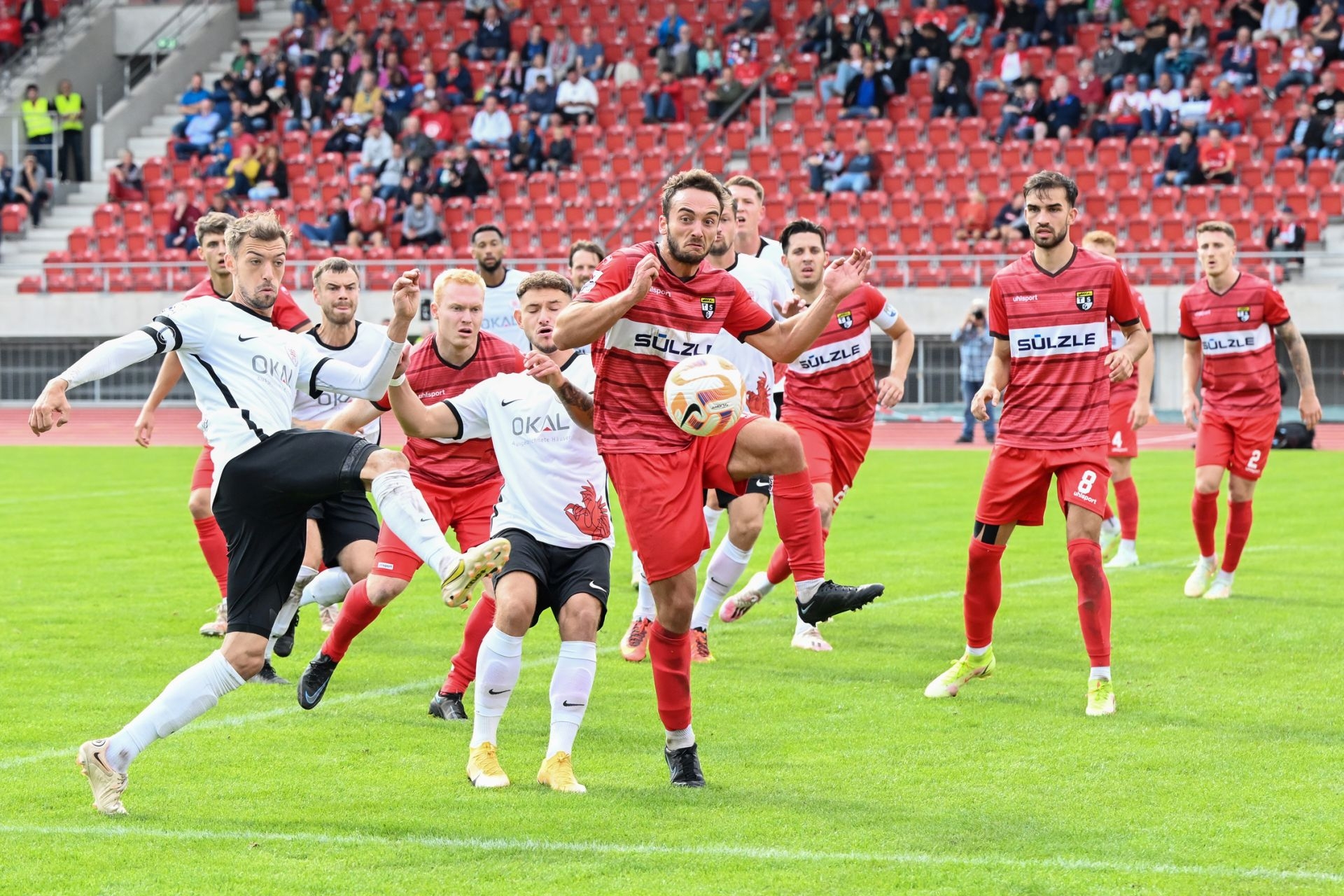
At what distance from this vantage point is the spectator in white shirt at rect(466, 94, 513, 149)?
102 ft

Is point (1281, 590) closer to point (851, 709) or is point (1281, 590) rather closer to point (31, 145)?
point (851, 709)

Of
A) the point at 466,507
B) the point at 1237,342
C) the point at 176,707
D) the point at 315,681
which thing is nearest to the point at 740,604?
the point at 466,507

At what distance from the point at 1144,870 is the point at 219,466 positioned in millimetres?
3447

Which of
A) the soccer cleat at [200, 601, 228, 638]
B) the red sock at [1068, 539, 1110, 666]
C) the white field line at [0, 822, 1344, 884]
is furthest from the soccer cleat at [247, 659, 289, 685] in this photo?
the red sock at [1068, 539, 1110, 666]

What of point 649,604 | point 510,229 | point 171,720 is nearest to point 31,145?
point 510,229

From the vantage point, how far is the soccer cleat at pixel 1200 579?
1053cm

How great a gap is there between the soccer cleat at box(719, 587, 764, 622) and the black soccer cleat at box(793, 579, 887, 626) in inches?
81.2

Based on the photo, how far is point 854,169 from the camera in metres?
28.1

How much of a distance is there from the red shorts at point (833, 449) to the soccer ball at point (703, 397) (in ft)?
10.9

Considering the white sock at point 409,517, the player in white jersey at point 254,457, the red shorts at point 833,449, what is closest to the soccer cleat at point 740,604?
the red shorts at point 833,449

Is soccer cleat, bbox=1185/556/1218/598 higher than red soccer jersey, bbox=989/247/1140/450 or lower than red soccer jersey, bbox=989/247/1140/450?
lower

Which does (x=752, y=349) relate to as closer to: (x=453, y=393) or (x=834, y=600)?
(x=453, y=393)

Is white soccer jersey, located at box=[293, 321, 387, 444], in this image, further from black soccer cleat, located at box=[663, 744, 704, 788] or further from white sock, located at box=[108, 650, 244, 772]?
black soccer cleat, located at box=[663, 744, 704, 788]

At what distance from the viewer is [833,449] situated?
30.6ft
